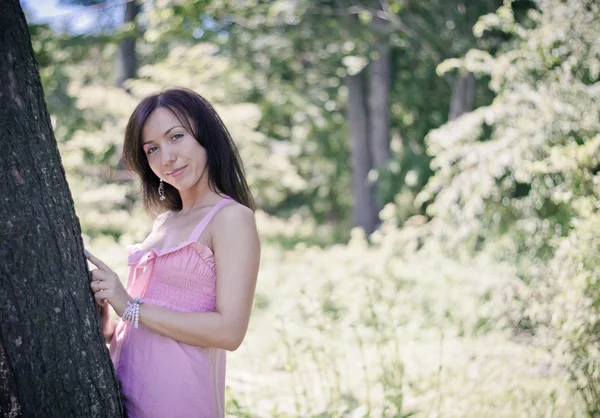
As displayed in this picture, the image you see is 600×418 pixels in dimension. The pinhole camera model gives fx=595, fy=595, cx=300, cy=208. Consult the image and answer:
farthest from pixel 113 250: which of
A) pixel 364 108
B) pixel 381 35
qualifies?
pixel 364 108

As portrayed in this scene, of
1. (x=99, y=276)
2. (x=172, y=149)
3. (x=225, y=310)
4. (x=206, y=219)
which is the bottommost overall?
(x=225, y=310)

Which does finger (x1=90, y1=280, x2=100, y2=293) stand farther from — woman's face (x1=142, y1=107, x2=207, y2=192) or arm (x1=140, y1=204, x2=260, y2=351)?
woman's face (x1=142, y1=107, x2=207, y2=192)

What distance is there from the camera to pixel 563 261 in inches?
137

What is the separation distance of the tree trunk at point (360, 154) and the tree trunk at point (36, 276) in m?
12.3

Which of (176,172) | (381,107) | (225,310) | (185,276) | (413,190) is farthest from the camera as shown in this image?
(381,107)

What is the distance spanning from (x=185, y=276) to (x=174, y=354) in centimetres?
24

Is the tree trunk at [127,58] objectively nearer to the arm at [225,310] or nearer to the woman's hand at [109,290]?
the woman's hand at [109,290]

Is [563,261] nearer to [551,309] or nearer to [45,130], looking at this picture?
[551,309]

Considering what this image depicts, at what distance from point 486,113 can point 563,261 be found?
2339 mm

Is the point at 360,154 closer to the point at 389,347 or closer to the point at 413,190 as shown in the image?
the point at 413,190

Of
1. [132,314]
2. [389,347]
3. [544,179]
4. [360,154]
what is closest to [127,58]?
[360,154]

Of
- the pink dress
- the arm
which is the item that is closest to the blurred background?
the pink dress

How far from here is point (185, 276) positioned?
1.90 m

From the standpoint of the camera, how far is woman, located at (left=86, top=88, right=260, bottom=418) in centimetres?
181
